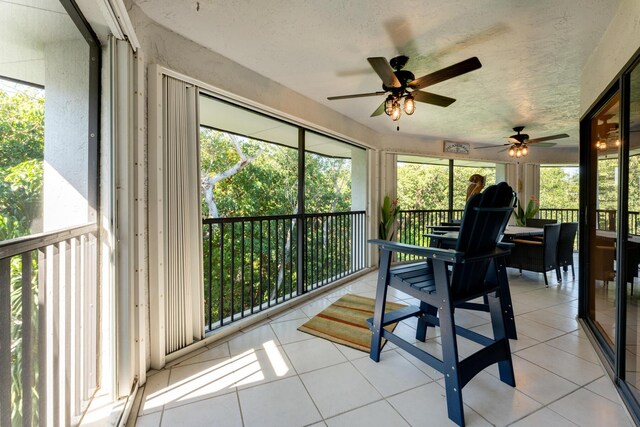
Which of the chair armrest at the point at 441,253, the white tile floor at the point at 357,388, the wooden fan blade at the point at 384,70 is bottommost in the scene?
the white tile floor at the point at 357,388

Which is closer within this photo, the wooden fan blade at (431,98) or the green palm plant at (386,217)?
the wooden fan blade at (431,98)

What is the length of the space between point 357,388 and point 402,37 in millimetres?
2395

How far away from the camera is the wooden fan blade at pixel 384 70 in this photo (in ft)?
6.13

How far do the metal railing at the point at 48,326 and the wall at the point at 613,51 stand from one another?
2.92 meters

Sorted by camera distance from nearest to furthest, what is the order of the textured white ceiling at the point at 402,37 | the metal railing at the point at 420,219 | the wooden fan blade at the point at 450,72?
1. the textured white ceiling at the point at 402,37
2. the wooden fan blade at the point at 450,72
3. the metal railing at the point at 420,219

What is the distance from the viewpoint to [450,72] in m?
1.97

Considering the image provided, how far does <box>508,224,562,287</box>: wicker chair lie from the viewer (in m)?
3.52

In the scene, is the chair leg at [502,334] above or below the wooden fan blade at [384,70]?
below

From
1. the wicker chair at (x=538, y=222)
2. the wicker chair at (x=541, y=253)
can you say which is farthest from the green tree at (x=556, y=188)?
the wicker chair at (x=541, y=253)

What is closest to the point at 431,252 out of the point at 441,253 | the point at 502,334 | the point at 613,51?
the point at 441,253

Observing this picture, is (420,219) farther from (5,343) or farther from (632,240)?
(5,343)

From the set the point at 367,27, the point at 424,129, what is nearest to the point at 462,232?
the point at 367,27

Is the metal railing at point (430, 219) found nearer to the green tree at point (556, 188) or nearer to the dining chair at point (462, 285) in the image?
the green tree at point (556, 188)

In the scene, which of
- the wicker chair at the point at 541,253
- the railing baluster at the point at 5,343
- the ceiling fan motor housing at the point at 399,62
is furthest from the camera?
the wicker chair at the point at 541,253
